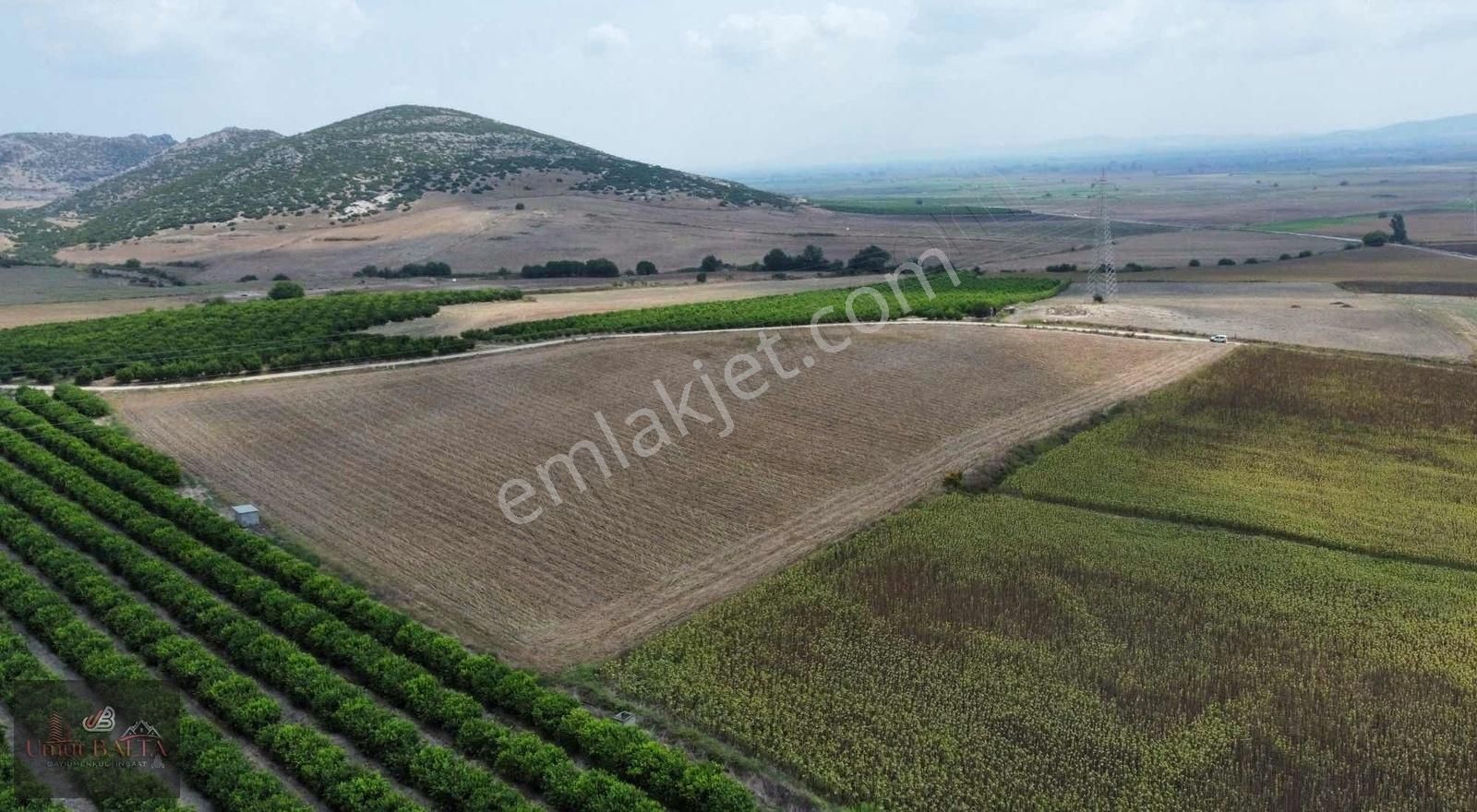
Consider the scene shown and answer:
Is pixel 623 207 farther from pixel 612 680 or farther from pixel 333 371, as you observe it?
pixel 612 680

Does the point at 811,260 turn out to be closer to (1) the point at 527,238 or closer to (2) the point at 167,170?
(1) the point at 527,238

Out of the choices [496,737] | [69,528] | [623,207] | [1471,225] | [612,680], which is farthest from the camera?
[623,207]

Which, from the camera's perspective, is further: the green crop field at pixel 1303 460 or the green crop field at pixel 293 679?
the green crop field at pixel 1303 460

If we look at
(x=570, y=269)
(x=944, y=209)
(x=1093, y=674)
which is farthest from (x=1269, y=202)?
(x=1093, y=674)

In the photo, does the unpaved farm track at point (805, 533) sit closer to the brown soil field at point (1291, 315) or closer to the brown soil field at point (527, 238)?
the brown soil field at point (1291, 315)

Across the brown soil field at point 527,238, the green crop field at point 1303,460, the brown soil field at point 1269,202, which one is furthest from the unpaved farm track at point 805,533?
the brown soil field at point 1269,202

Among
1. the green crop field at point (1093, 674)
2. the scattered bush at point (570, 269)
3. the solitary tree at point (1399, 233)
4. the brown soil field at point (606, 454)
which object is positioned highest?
the scattered bush at point (570, 269)

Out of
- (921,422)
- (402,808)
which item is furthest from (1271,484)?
(402,808)
